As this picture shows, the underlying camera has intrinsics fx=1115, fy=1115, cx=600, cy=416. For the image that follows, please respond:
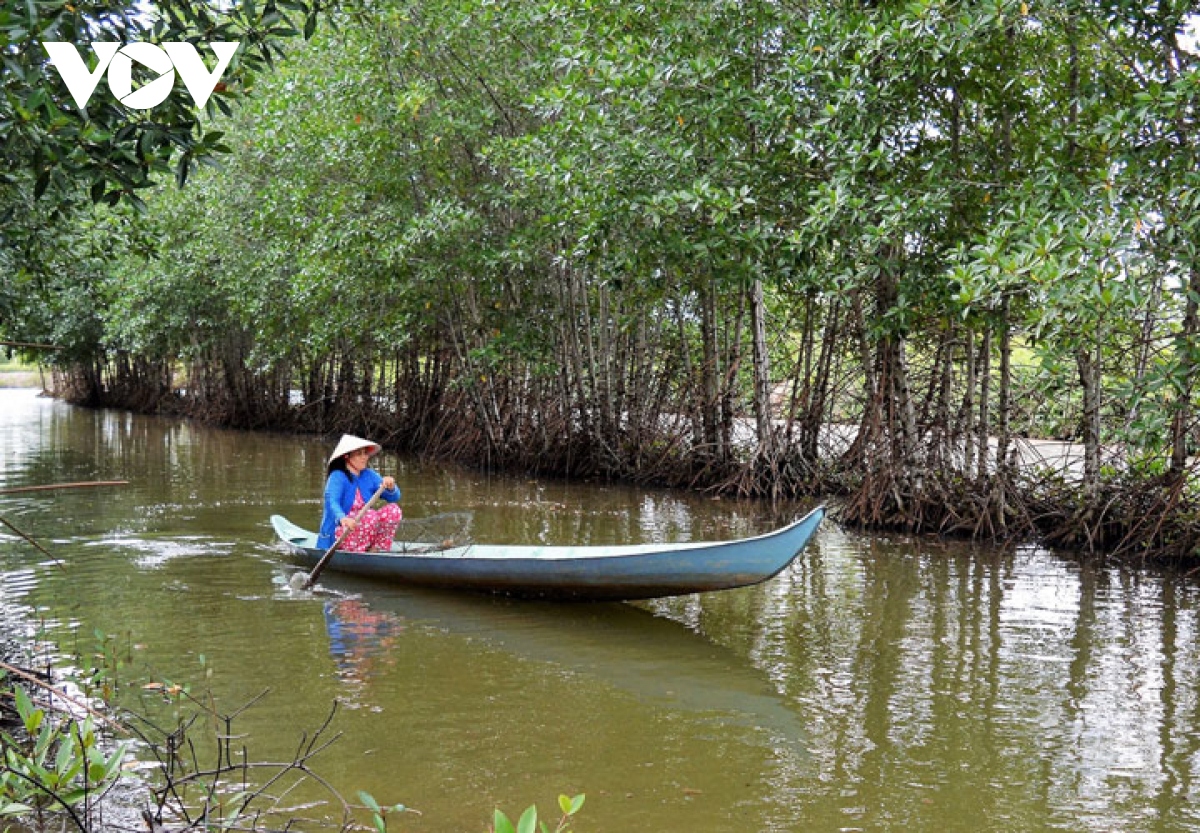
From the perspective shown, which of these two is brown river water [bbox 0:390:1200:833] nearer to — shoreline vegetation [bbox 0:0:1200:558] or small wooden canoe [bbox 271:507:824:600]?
small wooden canoe [bbox 271:507:824:600]

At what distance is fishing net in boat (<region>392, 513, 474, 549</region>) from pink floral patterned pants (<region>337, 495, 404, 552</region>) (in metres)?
0.12

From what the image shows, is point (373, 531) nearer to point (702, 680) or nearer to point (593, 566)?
point (593, 566)

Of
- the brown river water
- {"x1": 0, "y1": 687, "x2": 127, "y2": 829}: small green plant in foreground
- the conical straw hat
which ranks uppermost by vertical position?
the conical straw hat

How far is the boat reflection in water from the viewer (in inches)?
221

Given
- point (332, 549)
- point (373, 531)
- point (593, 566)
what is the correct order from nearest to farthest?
1. point (593, 566)
2. point (332, 549)
3. point (373, 531)

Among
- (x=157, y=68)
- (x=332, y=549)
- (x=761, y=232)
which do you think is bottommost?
(x=332, y=549)

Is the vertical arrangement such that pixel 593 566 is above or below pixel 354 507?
below

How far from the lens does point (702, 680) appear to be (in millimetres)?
5969

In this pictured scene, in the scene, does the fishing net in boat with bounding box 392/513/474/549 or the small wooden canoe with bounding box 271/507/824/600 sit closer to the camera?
the small wooden canoe with bounding box 271/507/824/600

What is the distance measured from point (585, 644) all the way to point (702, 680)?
3.20 ft

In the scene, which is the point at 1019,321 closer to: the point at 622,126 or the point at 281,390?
the point at 622,126

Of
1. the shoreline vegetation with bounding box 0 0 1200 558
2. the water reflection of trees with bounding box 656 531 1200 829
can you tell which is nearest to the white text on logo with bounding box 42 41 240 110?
the shoreline vegetation with bounding box 0 0 1200 558

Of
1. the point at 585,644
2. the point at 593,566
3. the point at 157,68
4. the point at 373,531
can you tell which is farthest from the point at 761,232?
the point at 157,68

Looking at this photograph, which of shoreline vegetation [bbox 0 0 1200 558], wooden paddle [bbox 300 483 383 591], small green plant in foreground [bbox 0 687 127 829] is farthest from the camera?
wooden paddle [bbox 300 483 383 591]
